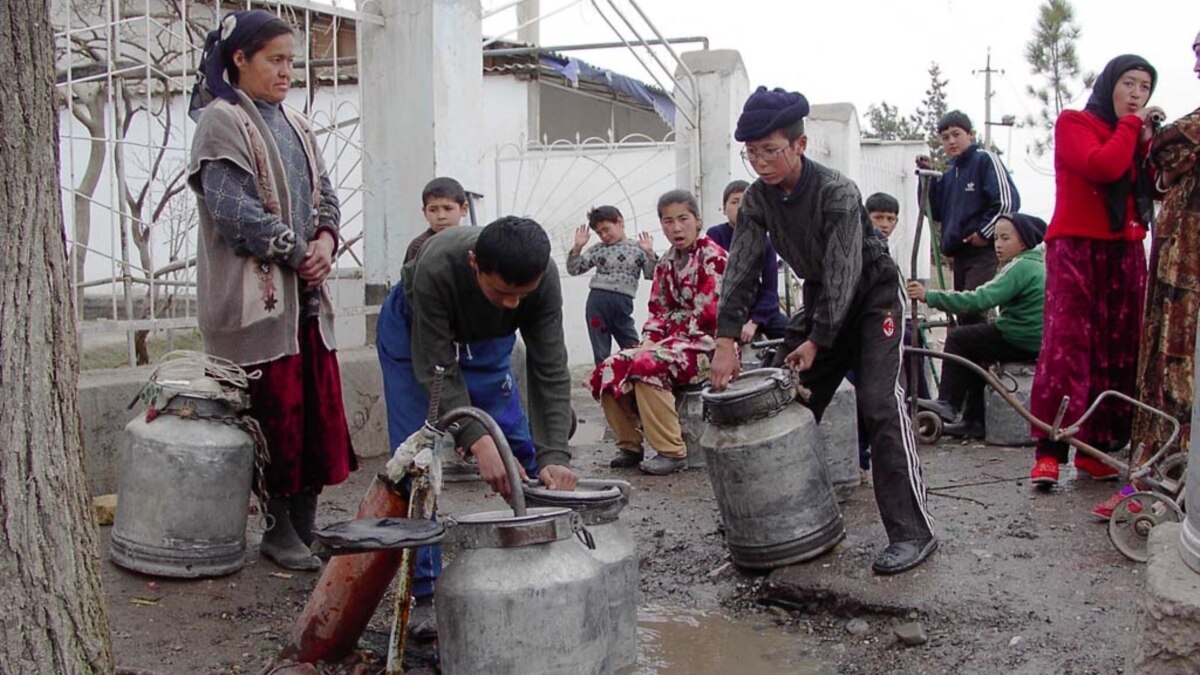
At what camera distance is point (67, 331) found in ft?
8.78

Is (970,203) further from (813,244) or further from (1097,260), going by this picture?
(813,244)

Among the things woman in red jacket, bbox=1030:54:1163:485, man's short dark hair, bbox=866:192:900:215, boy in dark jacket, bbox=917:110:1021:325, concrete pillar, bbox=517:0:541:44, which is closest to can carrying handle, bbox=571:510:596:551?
woman in red jacket, bbox=1030:54:1163:485

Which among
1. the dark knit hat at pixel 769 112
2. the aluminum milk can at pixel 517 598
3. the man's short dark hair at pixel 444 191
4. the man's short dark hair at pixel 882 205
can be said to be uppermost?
the dark knit hat at pixel 769 112

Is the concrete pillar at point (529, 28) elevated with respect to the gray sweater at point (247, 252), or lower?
elevated

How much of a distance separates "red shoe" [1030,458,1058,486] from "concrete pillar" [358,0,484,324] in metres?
3.55

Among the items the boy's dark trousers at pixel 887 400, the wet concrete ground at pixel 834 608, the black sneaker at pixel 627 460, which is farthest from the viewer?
the black sneaker at pixel 627 460

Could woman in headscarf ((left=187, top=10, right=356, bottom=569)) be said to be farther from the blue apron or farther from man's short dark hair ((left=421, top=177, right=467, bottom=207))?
man's short dark hair ((left=421, top=177, right=467, bottom=207))

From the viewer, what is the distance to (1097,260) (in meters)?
5.38

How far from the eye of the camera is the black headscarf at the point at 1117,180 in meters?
5.19

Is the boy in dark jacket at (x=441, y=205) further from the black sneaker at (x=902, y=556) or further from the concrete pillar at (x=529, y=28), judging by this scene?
the concrete pillar at (x=529, y=28)

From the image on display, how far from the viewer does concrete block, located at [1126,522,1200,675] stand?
2389 mm

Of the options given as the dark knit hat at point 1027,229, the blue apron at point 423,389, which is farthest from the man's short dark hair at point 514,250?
the dark knit hat at point 1027,229

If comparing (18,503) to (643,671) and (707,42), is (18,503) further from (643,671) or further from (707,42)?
(707,42)

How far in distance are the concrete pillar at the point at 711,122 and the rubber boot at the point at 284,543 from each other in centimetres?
573
